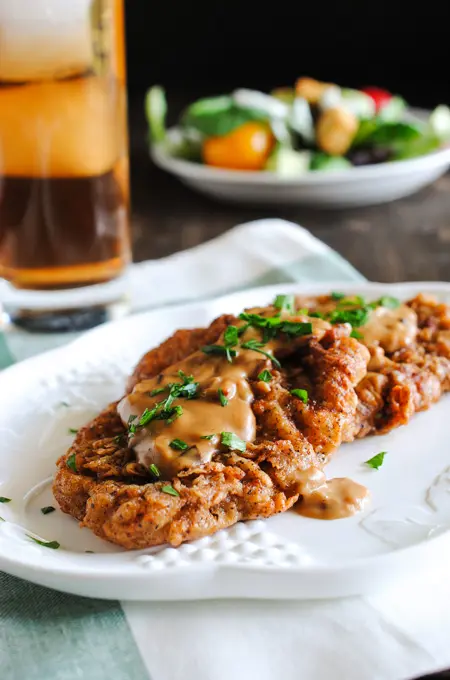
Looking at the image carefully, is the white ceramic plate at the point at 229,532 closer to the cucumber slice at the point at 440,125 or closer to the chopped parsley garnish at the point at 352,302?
the chopped parsley garnish at the point at 352,302

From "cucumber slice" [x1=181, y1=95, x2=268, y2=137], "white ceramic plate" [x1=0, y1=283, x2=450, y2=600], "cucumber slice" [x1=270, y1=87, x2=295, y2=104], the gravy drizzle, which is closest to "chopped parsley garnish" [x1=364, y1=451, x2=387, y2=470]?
"white ceramic plate" [x1=0, y1=283, x2=450, y2=600]

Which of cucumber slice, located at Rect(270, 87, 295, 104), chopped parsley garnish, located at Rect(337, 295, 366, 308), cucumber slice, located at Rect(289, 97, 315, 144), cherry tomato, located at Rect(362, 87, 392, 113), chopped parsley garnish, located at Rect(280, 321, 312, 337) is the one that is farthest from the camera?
cherry tomato, located at Rect(362, 87, 392, 113)

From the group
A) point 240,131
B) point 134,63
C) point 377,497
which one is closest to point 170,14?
point 134,63

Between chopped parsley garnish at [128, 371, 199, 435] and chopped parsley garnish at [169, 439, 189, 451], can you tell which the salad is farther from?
chopped parsley garnish at [169, 439, 189, 451]

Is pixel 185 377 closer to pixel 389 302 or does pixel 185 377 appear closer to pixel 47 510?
pixel 47 510

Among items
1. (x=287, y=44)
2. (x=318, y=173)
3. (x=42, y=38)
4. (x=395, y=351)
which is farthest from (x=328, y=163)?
(x=287, y=44)

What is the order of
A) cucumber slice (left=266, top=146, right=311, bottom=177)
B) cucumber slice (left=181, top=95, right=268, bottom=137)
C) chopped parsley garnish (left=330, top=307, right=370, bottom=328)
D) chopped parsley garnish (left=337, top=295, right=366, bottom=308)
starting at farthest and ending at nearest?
cucumber slice (left=181, top=95, right=268, bottom=137), cucumber slice (left=266, top=146, right=311, bottom=177), chopped parsley garnish (left=337, top=295, right=366, bottom=308), chopped parsley garnish (left=330, top=307, right=370, bottom=328)

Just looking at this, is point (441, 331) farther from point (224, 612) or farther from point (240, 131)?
point (240, 131)

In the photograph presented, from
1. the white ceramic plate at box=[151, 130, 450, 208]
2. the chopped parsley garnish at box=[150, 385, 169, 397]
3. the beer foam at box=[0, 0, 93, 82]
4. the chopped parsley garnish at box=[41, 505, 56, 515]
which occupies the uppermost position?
the beer foam at box=[0, 0, 93, 82]

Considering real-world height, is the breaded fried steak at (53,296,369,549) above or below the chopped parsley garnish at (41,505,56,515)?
above
